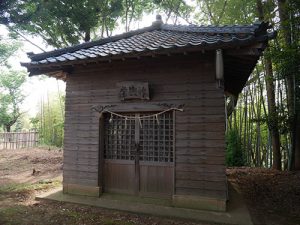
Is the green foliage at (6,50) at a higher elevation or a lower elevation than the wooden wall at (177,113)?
higher

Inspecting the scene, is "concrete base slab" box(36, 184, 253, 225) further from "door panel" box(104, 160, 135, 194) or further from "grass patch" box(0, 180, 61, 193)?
"grass patch" box(0, 180, 61, 193)

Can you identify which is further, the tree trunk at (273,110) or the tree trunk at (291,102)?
the tree trunk at (273,110)

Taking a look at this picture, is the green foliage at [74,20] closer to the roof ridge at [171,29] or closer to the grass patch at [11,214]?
the roof ridge at [171,29]

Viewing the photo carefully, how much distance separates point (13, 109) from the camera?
31547mm

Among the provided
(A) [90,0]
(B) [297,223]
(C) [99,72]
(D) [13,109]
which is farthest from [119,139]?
(D) [13,109]

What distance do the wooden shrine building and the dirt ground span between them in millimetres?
902

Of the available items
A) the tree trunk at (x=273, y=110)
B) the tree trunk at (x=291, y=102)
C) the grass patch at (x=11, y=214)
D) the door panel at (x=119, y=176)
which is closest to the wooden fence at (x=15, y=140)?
the grass patch at (x=11, y=214)

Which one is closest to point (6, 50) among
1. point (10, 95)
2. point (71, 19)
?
point (10, 95)

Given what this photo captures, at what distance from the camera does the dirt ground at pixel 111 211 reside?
5.39m

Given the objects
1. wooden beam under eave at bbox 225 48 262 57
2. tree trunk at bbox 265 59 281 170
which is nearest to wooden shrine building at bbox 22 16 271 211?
wooden beam under eave at bbox 225 48 262 57

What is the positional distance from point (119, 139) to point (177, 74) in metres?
2.28

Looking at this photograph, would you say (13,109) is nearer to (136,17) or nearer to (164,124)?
(136,17)

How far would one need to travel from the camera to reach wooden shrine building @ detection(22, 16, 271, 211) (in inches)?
228

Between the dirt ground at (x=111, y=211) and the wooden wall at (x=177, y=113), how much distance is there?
1009 mm
